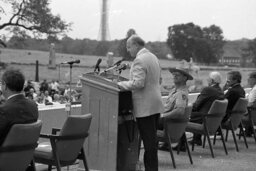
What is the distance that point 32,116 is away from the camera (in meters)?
4.60

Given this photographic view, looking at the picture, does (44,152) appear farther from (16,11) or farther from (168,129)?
(16,11)

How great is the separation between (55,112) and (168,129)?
5.46 feet

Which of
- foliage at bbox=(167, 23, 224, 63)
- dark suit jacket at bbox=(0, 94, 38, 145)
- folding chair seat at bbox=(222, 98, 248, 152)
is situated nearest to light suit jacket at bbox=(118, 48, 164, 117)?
dark suit jacket at bbox=(0, 94, 38, 145)

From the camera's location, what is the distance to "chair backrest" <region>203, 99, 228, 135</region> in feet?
26.1

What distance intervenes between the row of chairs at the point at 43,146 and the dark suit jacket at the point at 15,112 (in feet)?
0.28

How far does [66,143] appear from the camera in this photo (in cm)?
525

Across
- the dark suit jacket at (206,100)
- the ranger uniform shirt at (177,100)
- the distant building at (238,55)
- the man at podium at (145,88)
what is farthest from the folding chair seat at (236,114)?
the distant building at (238,55)

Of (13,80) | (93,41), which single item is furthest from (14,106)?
(93,41)

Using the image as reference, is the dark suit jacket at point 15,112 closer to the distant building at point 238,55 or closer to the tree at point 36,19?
the distant building at point 238,55

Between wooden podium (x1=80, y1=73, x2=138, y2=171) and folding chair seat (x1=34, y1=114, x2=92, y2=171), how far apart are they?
0.60 metres

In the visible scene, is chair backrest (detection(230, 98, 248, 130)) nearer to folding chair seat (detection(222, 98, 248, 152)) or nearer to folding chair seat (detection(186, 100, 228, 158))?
folding chair seat (detection(222, 98, 248, 152))

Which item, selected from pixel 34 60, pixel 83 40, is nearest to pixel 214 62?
pixel 83 40

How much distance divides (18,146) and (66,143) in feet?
3.06

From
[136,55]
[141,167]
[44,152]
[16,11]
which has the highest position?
[16,11]
